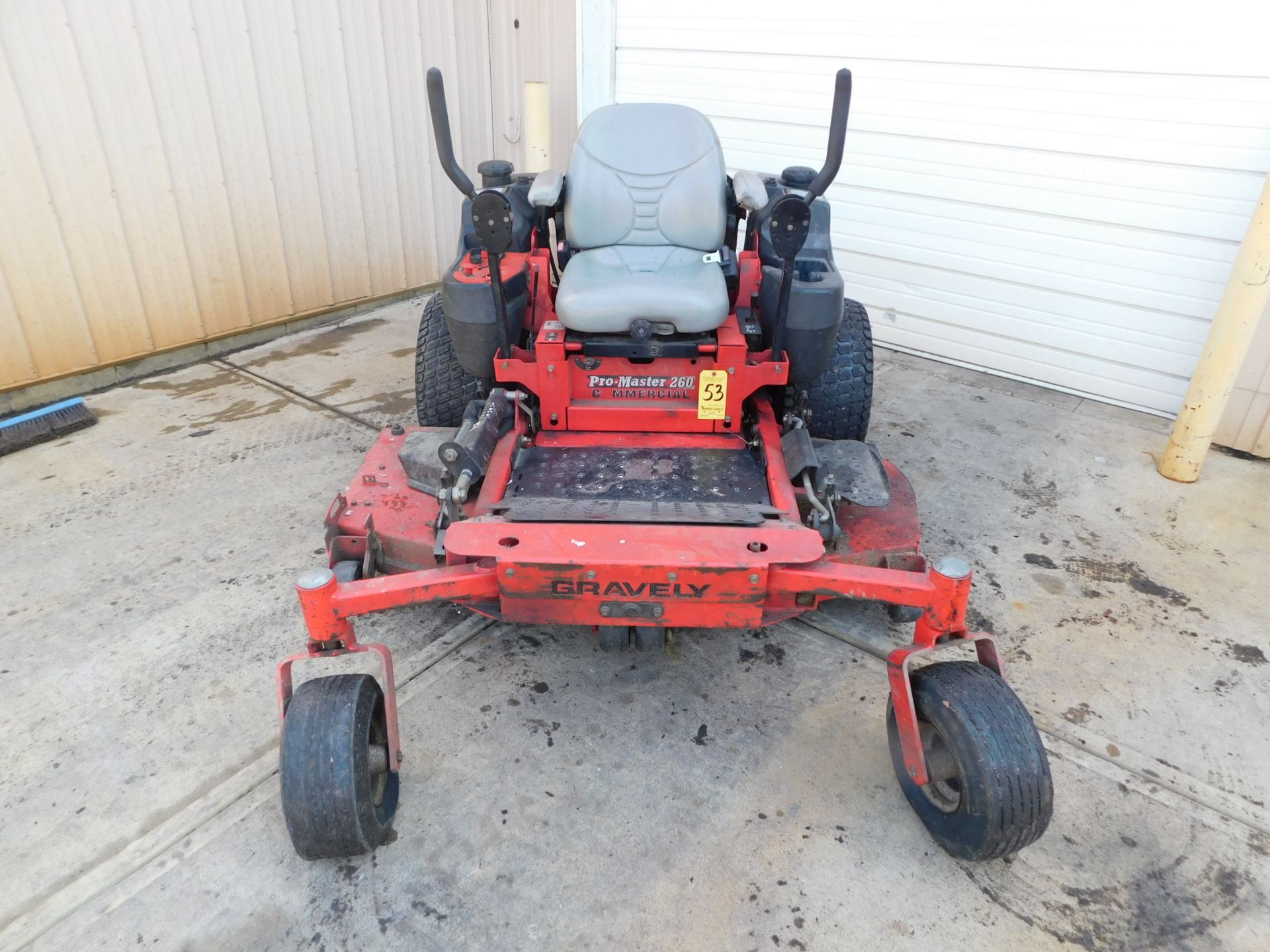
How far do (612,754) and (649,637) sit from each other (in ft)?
1.06

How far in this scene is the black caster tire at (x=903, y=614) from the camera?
2646mm

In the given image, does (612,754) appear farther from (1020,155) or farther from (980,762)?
(1020,155)

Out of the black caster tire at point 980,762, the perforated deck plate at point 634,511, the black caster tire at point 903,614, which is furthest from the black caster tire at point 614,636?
the black caster tire at point 903,614

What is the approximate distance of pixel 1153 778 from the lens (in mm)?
2146

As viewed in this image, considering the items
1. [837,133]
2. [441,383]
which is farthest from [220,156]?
[837,133]

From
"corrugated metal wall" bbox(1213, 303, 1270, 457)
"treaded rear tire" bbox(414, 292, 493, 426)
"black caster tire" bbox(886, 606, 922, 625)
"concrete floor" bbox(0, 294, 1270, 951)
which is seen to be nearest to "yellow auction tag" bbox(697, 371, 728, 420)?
"concrete floor" bbox(0, 294, 1270, 951)

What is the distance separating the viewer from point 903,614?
2662 millimetres

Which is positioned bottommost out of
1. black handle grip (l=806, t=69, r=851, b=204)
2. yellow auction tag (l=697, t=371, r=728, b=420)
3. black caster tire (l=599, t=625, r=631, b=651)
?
black caster tire (l=599, t=625, r=631, b=651)

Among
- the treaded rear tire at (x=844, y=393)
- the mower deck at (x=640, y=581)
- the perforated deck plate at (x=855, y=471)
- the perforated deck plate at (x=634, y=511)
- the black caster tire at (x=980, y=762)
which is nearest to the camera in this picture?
the black caster tire at (x=980, y=762)

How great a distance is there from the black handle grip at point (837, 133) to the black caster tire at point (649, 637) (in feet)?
4.21

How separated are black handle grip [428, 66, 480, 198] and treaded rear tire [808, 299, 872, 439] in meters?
1.03

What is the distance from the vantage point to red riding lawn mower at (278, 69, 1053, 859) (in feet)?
6.04

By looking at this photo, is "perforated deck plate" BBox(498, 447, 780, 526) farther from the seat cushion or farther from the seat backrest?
the seat backrest

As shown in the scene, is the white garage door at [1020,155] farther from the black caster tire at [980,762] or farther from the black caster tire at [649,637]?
the black caster tire at [649,637]
